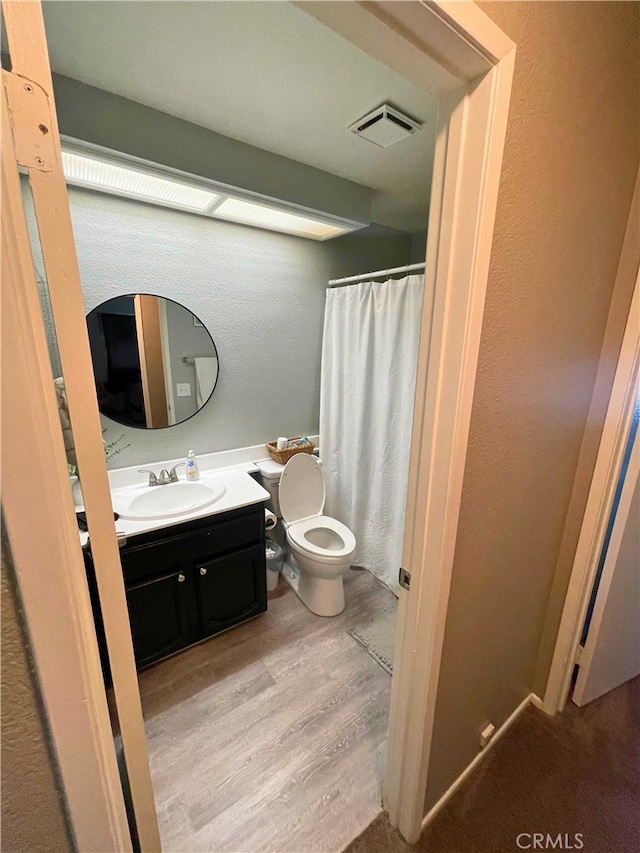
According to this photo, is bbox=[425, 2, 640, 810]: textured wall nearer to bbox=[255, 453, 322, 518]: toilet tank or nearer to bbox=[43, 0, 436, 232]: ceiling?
bbox=[43, 0, 436, 232]: ceiling

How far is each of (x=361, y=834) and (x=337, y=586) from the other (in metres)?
0.97

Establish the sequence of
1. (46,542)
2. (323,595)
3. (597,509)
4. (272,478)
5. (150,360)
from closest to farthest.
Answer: (46,542)
(597,509)
(150,360)
(323,595)
(272,478)

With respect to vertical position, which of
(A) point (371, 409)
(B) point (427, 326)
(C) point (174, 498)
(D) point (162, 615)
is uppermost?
(B) point (427, 326)

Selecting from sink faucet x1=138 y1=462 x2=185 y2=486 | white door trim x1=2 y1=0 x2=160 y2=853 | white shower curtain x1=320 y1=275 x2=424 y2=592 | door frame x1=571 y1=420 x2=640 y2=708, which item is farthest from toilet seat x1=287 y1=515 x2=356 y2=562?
white door trim x1=2 y1=0 x2=160 y2=853

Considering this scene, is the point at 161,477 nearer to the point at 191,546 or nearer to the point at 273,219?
the point at 191,546

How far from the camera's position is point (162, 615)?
65.8 inches

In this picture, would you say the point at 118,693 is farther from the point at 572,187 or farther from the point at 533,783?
the point at 533,783

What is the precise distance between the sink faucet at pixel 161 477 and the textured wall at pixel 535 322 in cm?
154

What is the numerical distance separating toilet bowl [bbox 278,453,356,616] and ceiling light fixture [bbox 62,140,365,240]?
4.37 feet

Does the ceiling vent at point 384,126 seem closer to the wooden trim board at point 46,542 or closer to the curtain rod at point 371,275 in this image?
the curtain rod at point 371,275

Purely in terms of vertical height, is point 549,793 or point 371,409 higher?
point 371,409

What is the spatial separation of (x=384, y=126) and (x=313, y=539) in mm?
2070

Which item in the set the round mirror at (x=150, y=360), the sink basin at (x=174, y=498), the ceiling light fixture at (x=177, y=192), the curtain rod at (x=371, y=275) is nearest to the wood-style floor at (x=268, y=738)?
the sink basin at (x=174, y=498)

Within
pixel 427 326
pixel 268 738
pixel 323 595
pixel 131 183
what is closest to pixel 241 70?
pixel 131 183
